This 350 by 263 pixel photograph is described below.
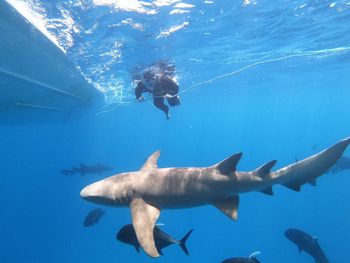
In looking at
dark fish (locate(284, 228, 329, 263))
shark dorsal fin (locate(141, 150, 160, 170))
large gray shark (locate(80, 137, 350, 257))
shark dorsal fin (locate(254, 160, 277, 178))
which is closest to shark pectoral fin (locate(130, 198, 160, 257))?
large gray shark (locate(80, 137, 350, 257))

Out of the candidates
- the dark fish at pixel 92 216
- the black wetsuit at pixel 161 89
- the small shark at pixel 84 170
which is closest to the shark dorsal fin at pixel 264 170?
the black wetsuit at pixel 161 89

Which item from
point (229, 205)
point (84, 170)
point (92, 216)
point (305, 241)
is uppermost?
point (229, 205)

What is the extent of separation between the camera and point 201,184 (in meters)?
6.24

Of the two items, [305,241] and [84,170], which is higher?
[305,241]

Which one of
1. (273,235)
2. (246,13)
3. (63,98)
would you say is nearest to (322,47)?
(246,13)

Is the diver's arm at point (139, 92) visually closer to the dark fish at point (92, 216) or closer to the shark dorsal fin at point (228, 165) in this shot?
the shark dorsal fin at point (228, 165)

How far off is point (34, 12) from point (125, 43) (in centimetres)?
570

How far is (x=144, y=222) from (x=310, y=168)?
3.38m

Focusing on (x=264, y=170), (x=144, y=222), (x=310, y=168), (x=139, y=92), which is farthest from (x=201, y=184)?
(x=139, y=92)

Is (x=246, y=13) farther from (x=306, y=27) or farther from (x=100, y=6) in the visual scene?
(x=100, y=6)

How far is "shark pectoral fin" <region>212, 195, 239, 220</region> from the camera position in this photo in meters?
6.15

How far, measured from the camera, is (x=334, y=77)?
138 feet

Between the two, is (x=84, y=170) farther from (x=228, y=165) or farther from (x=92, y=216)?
(x=228, y=165)

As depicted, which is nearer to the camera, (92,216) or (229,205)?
(229,205)
